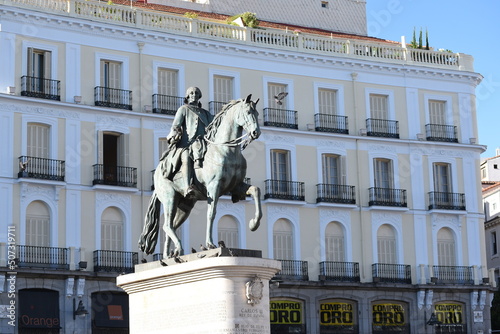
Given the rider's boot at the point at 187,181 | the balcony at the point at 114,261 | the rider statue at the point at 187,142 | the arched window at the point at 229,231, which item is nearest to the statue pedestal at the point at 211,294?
the rider's boot at the point at 187,181

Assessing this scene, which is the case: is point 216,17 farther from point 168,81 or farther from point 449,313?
point 449,313

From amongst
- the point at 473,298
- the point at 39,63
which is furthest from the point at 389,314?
the point at 39,63

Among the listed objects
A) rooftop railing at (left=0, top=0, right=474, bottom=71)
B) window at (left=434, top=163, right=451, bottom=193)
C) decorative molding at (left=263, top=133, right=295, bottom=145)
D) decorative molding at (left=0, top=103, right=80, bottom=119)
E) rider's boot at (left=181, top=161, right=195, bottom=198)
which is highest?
rooftop railing at (left=0, top=0, right=474, bottom=71)

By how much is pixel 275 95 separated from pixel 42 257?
13.9m

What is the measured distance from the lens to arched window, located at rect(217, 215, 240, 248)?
49969 mm

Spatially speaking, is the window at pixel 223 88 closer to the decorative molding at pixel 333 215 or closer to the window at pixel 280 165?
the window at pixel 280 165

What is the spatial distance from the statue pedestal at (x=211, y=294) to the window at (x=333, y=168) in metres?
32.6

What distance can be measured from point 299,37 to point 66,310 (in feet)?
56.8

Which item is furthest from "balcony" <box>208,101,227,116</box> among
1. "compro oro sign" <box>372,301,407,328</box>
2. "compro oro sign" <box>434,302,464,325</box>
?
"compro oro sign" <box>434,302,464,325</box>

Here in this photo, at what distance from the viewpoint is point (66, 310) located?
45.3 metres

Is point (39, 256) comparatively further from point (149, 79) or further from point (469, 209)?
Result: point (469, 209)

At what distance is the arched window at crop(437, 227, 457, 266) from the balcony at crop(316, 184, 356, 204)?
521 centimetres

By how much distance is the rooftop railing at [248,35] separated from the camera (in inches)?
1901

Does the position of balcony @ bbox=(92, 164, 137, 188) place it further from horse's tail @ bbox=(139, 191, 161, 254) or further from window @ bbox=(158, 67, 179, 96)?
horse's tail @ bbox=(139, 191, 161, 254)
